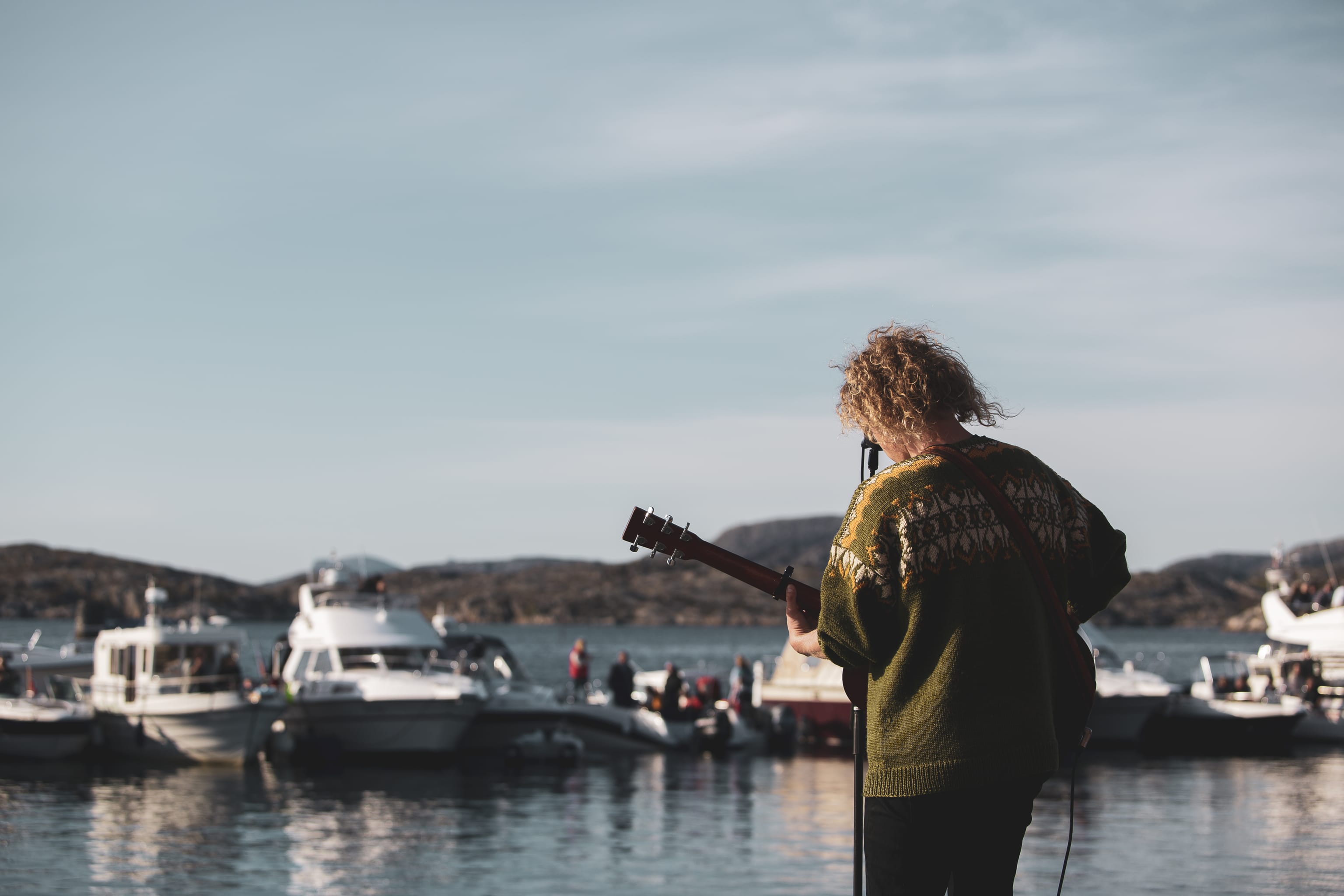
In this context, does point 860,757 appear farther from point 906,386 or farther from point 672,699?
point 672,699

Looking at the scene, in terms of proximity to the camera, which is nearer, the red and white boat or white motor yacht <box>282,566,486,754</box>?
white motor yacht <box>282,566,486,754</box>

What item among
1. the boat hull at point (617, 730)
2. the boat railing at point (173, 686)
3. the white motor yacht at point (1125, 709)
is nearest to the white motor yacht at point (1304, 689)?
the white motor yacht at point (1125, 709)

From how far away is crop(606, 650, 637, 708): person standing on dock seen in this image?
30859 millimetres

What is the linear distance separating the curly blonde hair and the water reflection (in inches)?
360

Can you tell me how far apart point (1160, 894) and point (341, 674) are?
1802 cm

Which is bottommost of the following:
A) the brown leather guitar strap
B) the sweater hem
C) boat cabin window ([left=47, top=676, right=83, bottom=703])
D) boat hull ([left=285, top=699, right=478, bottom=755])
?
→ boat hull ([left=285, top=699, right=478, bottom=755])

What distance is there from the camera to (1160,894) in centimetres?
1233

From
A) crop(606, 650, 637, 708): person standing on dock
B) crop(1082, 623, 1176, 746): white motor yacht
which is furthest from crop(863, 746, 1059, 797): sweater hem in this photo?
crop(1082, 623, 1176, 746): white motor yacht

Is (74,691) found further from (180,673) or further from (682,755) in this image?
(682,755)

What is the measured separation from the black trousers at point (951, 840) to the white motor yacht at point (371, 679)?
2225 cm

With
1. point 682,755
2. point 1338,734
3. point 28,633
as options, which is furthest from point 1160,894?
point 28,633

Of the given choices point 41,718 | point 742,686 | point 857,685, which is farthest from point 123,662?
point 857,685

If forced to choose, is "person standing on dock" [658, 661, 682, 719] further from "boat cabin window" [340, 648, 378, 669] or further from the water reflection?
"boat cabin window" [340, 648, 378, 669]

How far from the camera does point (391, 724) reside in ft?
84.2
